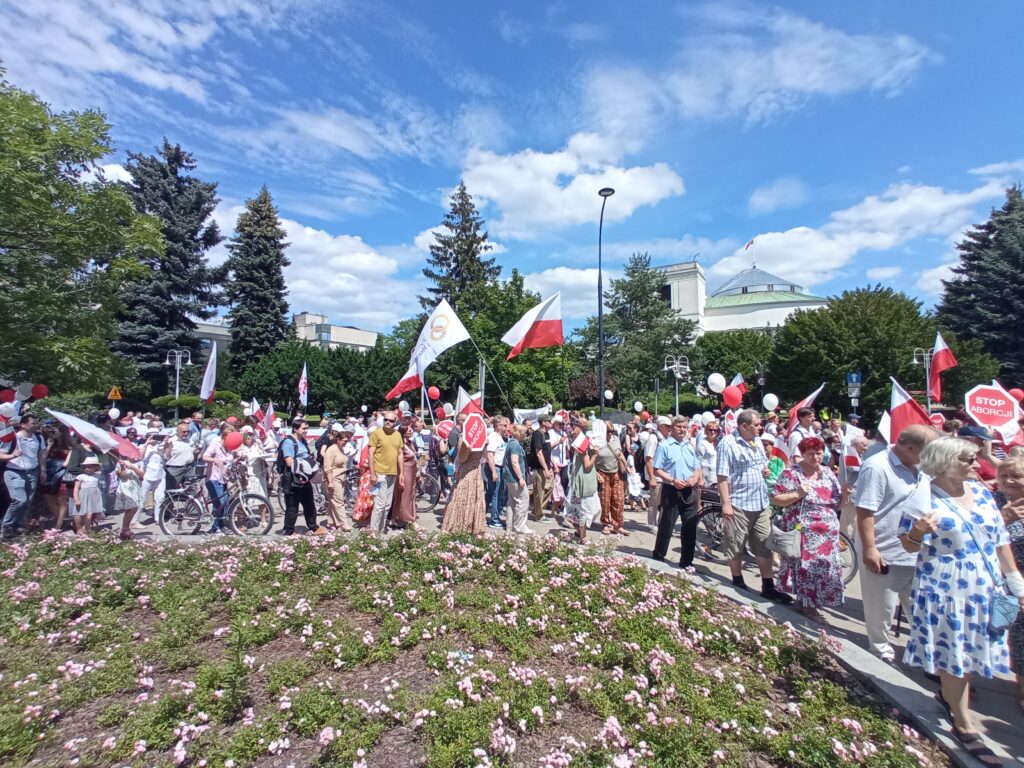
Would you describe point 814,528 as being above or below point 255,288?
below

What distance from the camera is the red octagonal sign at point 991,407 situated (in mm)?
8195

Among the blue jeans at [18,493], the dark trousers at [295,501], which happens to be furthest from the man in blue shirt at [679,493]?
the blue jeans at [18,493]

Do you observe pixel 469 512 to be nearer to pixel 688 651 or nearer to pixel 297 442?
pixel 297 442

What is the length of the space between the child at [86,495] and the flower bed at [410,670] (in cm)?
217

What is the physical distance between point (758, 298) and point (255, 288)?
89.7m

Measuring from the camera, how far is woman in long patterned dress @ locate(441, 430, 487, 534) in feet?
25.8

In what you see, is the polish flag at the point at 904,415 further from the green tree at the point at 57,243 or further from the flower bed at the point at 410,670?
the green tree at the point at 57,243

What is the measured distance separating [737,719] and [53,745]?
4056mm

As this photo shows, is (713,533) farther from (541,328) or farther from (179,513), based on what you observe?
(179,513)

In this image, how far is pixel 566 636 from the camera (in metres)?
4.49

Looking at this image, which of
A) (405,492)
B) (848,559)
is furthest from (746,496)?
(405,492)

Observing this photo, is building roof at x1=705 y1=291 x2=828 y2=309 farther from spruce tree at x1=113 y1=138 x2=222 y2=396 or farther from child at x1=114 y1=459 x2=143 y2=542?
child at x1=114 y1=459 x2=143 y2=542

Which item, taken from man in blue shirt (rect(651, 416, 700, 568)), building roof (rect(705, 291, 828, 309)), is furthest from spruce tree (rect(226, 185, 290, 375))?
building roof (rect(705, 291, 828, 309))

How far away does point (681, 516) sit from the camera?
6730mm
